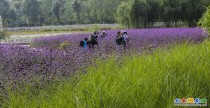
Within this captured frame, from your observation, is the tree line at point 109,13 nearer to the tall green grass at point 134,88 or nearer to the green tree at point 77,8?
the green tree at point 77,8

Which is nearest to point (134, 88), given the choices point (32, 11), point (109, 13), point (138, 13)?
point (138, 13)

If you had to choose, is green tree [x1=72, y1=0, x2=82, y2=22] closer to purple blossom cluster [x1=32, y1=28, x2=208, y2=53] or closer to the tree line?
the tree line

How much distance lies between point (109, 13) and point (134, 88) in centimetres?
8232

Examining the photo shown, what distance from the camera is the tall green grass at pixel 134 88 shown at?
428cm

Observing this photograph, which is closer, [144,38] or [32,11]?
[144,38]

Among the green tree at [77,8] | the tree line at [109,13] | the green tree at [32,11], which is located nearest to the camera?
Result: the tree line at [109,13]

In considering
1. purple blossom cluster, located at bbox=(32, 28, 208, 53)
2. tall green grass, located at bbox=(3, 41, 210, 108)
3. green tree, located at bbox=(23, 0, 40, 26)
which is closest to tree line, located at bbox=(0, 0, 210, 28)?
green tree, located at bbox=(23, 0, 40, 26)

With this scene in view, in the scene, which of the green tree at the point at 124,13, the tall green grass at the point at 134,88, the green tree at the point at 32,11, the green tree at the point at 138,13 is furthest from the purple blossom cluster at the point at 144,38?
the green tree at the point at 32,11

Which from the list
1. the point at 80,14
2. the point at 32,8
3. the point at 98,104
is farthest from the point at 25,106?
the point at 32,8

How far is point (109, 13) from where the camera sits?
86438 millimetres

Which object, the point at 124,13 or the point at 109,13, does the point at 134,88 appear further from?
the point at 109,13

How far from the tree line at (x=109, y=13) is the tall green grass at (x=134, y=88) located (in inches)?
1452

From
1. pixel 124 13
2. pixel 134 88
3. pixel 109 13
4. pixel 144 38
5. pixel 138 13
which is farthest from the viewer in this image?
pixel 109 13

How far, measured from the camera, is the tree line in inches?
1699
